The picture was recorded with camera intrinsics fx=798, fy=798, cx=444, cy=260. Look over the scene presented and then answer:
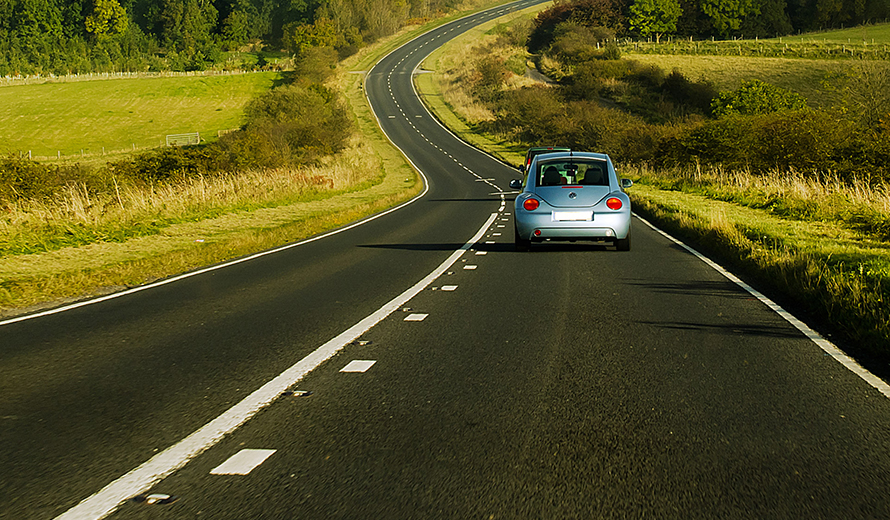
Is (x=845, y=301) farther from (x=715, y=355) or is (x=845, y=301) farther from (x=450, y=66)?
(x=450, y=66)

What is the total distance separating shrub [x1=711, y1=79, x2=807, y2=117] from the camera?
5009 cm

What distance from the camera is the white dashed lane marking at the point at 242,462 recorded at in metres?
4.13

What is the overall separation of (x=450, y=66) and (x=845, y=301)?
10817cm

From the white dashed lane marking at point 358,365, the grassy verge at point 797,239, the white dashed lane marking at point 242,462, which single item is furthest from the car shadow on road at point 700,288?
the white dashed lane marking at point 242,462

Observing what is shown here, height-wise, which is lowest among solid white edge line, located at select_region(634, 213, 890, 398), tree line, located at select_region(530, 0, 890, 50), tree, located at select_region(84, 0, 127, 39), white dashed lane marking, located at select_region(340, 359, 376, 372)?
solid white edge line, located at select_region(634, 213, 890, 398)

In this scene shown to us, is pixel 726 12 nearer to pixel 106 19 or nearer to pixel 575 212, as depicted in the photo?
pixel 575 212

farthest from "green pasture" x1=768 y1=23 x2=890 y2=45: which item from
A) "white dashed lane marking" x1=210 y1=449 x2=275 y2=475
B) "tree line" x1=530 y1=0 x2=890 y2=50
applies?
"white dashed lane marking" x1=210 y1=449 x2=275 y2=475

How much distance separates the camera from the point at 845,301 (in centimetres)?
812

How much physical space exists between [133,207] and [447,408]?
1806 cm

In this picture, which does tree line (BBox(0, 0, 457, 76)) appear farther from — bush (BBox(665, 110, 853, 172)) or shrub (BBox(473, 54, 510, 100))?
bush (BBox(665, 110, 853, 172))

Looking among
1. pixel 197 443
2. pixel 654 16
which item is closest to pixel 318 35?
pixel 654 16

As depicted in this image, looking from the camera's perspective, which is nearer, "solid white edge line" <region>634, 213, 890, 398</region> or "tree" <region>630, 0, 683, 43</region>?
"solid white edge line" <region>634, 213, 890, 398</region>

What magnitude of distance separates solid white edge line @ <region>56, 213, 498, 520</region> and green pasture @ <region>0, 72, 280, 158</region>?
66624 mm

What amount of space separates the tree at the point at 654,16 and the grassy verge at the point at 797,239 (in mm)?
79914
